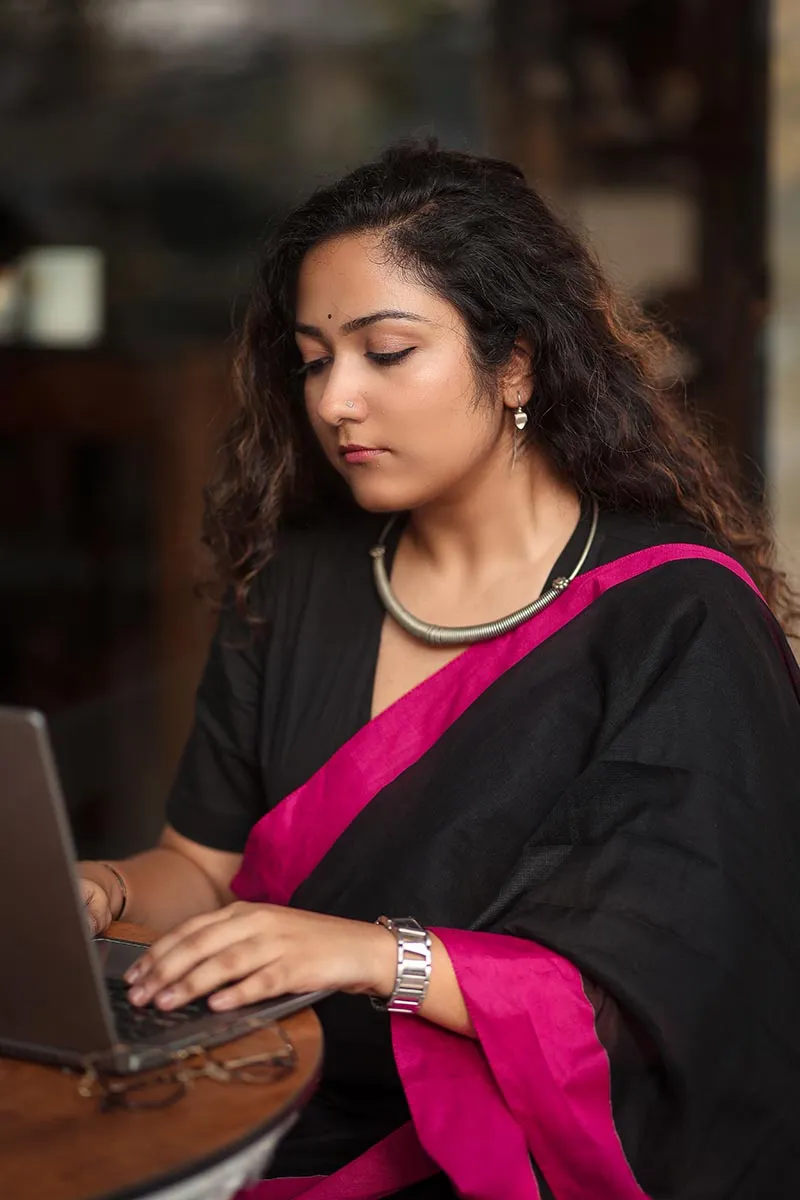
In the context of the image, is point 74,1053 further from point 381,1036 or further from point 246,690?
point 246,690

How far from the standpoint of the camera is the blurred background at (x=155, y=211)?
3771mm

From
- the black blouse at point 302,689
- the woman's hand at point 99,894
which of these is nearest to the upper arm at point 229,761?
the black blouse at point 302,689

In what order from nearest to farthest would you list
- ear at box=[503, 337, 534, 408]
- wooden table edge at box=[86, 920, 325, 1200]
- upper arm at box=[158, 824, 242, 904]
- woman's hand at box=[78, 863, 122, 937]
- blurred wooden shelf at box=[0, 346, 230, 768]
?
wooden table edge at box=[86, 920, 325, 1200] → woman's hand at box=[78, 863, 122, 937] → ear at box=[503, 337, 534, 408] → upper arm at box=[158, 824, 242, 904] → blurred wooden shelf at box=[0, 346, 230, 768]

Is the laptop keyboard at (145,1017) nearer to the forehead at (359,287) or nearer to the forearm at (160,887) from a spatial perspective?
the forearm at (160,887)

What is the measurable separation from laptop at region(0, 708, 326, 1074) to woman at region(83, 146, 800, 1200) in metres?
0.03

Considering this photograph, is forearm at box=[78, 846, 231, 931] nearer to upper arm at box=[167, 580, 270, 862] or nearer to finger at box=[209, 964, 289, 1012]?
upper arm at box=[167, 580, 270, 862]

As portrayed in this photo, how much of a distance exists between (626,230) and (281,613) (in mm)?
2089

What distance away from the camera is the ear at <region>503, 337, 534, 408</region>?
1572 millimetres

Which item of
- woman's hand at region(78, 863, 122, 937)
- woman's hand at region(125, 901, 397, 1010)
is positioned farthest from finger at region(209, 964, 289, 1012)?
woman's hand at region(78, 863, 122, 937)

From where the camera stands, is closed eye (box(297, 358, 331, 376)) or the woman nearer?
the woman

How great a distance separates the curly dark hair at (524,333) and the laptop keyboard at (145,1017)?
73 cm

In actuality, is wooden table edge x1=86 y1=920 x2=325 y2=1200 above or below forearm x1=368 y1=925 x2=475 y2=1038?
above

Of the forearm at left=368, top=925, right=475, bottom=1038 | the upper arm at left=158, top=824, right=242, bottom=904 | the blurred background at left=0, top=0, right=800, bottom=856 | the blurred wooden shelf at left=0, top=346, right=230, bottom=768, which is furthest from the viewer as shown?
the blurred wooden shelf at left=0, top=346, right=230, bottom=768

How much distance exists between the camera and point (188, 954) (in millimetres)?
1044
